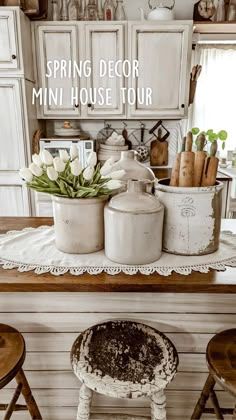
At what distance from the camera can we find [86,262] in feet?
3.36

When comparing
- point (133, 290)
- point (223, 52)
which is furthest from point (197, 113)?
point (133, 290)

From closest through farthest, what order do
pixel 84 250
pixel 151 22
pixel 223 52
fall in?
pixel 84 250
pixel 151 22
pixel 223 52

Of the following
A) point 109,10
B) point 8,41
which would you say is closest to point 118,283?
point 8,41

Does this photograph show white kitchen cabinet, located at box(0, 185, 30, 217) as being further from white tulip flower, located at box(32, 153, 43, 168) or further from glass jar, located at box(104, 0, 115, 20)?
white tulip flower, located at box(32, 153, 43, 168)

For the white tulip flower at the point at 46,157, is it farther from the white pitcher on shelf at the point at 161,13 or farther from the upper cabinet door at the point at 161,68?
the white pitcher on shelf at the point at 161,13

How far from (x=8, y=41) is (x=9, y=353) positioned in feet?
7.81

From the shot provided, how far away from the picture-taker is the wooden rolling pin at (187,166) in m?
1.02

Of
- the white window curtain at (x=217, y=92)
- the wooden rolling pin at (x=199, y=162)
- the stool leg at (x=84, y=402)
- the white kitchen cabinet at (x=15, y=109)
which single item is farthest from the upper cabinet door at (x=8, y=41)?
the stool leg at (x=84, y=402)

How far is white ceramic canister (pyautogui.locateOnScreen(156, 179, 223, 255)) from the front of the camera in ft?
3.30

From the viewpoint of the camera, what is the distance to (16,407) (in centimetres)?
115

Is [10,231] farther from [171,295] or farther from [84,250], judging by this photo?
[171,295]

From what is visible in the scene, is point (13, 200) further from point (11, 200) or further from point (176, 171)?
point (176, 171)

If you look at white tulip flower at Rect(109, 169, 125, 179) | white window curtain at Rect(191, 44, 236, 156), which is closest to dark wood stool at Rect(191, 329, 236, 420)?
white tulip flower at Rect(109, 169, 125, 179)

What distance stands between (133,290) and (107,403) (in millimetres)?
671
